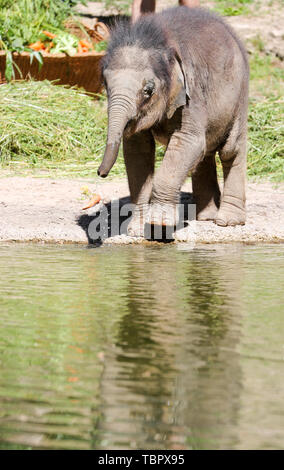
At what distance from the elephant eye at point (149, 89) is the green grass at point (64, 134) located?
98.9 inches

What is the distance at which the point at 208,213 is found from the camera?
845 cm

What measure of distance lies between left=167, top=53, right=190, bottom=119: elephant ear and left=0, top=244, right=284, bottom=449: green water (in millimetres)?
1306

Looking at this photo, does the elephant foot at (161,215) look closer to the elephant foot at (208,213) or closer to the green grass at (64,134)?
the elephant foot at (208,213)

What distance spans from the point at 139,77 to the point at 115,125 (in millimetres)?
460

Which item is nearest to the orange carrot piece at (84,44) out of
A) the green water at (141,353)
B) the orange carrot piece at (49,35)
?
the orange carrot piece at (49,35)

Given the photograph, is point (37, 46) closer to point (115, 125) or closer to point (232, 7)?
point (232, 7)

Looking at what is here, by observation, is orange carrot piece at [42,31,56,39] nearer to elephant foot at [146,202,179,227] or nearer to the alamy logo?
the alamy logo

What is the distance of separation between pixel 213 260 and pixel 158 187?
0.89m

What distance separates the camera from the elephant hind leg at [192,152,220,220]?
8406 mm

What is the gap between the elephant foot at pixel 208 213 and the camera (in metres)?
8.43

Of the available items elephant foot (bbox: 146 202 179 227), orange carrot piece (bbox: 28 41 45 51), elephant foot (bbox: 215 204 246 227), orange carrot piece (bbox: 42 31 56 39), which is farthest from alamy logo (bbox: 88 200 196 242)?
orange carrot piece (bbox: 42 31 56 39)

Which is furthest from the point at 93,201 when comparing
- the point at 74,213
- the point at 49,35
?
the point at 49,35

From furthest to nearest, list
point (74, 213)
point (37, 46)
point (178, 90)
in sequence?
point (37, 46), point (74, 213), point (178, 90)

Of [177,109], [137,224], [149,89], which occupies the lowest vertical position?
[137,224]
